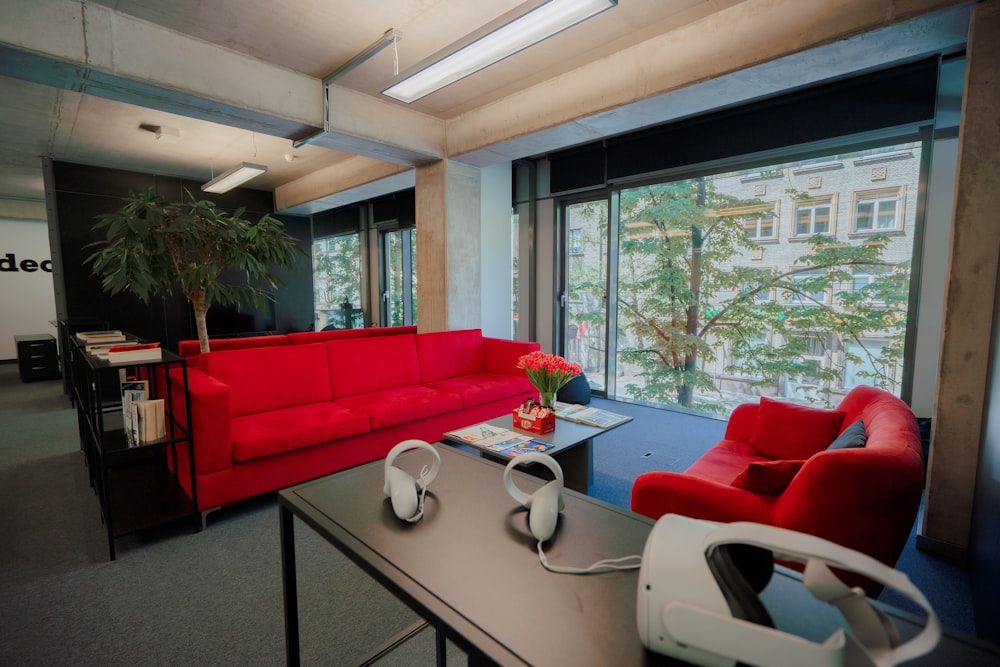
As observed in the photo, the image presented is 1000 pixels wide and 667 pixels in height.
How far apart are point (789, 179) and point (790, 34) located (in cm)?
166

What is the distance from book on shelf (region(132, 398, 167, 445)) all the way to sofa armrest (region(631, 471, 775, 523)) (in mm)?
2479

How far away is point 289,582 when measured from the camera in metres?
1.39

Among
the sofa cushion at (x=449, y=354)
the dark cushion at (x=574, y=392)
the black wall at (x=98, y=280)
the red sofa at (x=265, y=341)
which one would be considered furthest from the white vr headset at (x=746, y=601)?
the black wall at (x=98, y=280)

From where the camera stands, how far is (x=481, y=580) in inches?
38.1

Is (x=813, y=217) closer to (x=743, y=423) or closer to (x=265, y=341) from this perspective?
(x=743, y=423)

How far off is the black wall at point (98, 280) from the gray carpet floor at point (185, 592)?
3.81 metres

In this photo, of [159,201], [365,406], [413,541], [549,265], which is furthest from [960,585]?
[159,201]

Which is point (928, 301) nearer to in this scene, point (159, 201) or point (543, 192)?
point (543, 192)

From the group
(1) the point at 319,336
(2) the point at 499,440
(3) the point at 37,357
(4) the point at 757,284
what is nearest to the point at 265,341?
(1) the point at 319,336

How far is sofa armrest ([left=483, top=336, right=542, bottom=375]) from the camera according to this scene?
449 cm

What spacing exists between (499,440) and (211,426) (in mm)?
1575

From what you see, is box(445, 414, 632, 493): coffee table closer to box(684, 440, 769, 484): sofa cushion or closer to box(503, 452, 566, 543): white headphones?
box(684, 440, 769, 484): sofa cushion

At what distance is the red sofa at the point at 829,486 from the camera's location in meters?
1.43

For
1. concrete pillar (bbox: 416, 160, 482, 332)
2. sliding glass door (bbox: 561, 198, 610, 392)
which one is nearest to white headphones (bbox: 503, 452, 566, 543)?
concrete pillar (bbox: 416, 160, 482, 332)
